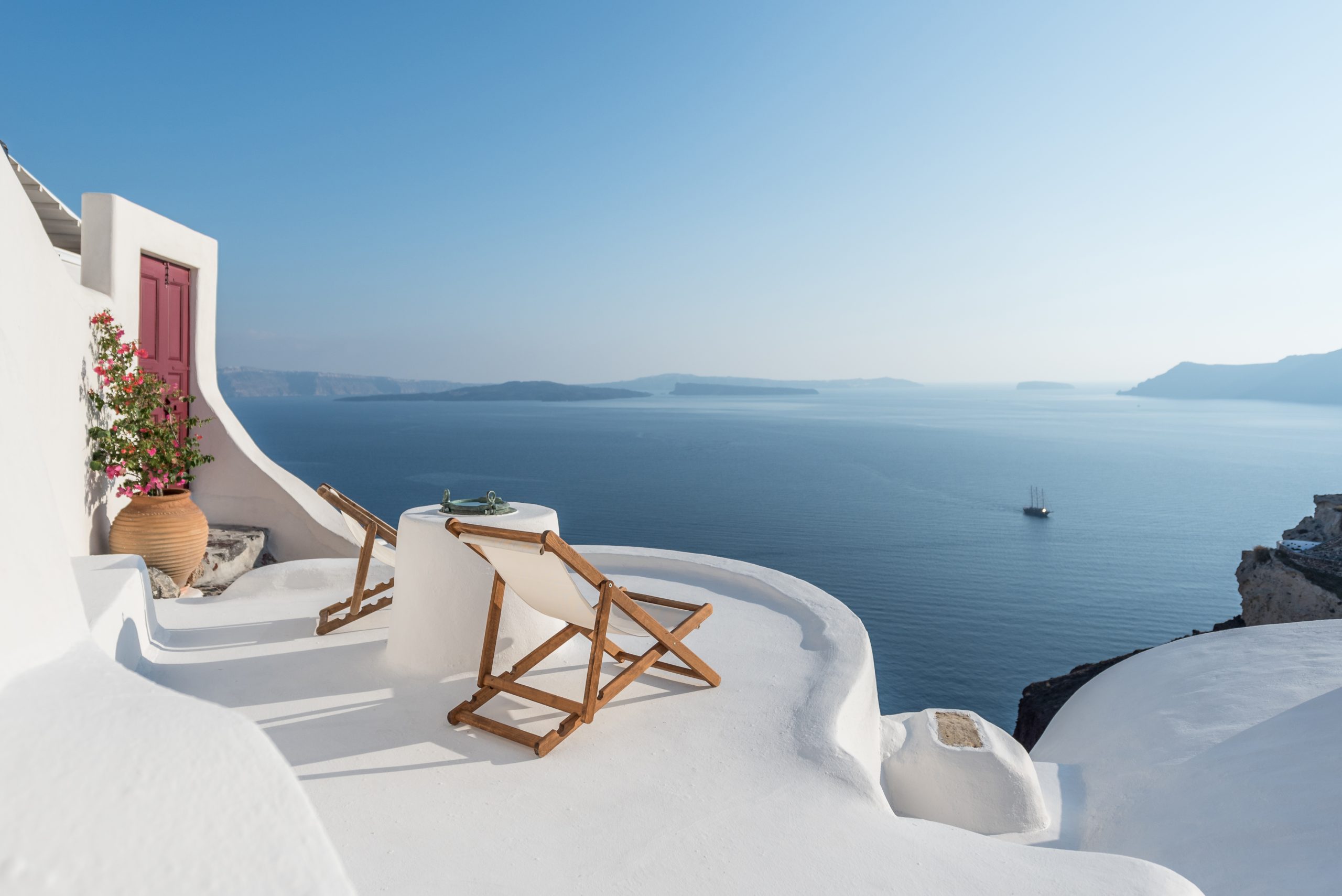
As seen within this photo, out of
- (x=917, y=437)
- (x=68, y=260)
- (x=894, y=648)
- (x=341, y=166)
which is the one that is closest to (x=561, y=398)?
(x=917, y=437)

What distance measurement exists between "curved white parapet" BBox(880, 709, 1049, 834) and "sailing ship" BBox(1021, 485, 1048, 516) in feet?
161

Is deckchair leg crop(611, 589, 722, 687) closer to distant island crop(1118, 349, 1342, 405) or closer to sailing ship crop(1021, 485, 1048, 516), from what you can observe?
sailing ship crop(1021, 485, 1048, 516)

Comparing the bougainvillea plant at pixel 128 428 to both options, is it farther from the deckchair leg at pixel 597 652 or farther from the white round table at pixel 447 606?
the deckchair leg at pixel 597 652

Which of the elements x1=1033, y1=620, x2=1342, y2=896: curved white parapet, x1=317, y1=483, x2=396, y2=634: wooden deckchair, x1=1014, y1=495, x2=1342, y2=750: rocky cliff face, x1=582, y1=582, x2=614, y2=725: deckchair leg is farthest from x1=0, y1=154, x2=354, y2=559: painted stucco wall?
x1=1014, y1=495, x2=1342, y2=750: rocky cliff face

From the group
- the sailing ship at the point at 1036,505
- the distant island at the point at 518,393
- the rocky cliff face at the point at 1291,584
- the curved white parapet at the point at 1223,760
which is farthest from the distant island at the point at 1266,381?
the curved white parapet at the point at 1223,760

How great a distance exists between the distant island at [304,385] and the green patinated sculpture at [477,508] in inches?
6142

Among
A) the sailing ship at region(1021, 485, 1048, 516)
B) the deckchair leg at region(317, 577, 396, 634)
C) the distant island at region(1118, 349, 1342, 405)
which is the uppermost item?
the distant island at region(1118, 349, 1342, 405)

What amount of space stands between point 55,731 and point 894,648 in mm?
29672

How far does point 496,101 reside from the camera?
104 ft

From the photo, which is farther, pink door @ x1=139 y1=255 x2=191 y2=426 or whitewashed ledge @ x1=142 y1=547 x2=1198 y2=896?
pink door @ x1=139 y1=255 x2=191 y2=426

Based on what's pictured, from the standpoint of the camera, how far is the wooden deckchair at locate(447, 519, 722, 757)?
2.91m

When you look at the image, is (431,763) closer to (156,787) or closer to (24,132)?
(156,787)

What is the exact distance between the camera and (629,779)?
2672mm

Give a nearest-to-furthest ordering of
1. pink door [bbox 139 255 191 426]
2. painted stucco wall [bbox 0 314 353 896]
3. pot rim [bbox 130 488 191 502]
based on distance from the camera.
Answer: painted stucco wall [bbox 0 314 353 896], pot rim [bbox 130 488 191 502], pink door [bbox 139 255 191 426]
